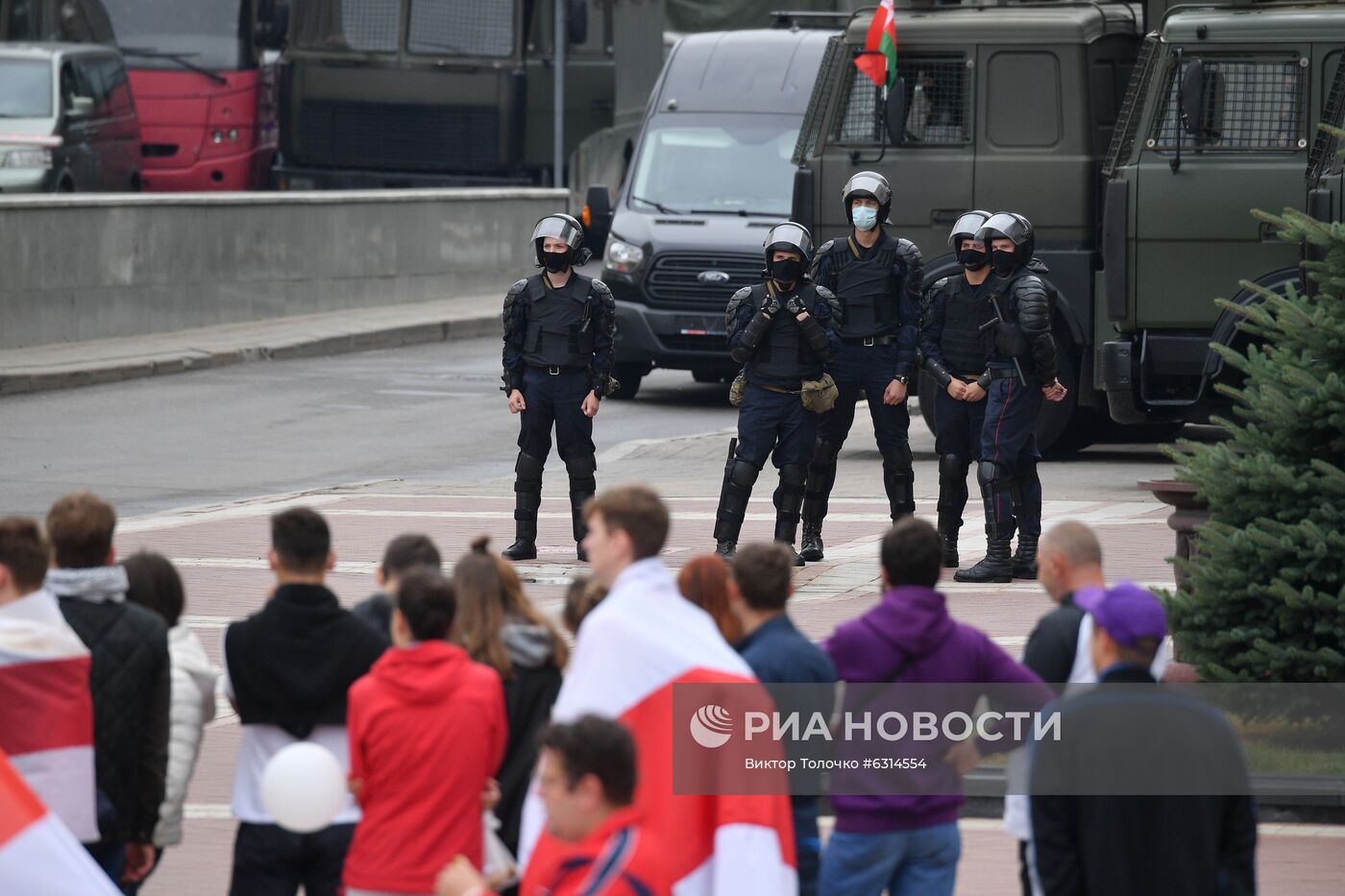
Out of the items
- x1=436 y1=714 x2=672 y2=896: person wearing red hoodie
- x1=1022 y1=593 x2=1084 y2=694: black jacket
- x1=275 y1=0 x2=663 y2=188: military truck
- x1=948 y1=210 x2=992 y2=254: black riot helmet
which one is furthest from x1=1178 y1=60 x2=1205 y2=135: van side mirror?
x1=275 y1=0 x2=663 y2=188: military truck

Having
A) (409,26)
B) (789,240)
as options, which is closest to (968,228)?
(789,240)

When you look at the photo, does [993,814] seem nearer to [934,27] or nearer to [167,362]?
[934,27]

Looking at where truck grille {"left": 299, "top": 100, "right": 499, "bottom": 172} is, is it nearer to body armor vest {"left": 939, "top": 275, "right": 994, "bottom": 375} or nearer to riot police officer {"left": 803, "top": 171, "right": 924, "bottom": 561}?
riot police officer {"left": 803, "top": 171, "right": 924, "bottom": 561}

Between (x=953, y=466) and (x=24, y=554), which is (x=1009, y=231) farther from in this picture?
(x=24, y=554)

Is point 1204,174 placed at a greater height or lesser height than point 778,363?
greater

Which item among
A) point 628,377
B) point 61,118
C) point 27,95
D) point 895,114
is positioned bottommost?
point 628,377

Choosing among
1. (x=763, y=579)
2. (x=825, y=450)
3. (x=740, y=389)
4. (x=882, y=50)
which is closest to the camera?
(x=763, y=579)

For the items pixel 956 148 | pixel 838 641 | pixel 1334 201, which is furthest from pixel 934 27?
pixel 838 641

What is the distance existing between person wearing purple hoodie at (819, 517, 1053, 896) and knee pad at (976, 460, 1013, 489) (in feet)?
22.4

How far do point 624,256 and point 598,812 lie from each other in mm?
17639

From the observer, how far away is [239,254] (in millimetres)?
26422

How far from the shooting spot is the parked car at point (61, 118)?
89.9 feet

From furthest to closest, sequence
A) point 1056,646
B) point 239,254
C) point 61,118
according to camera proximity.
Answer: point 61,118 → point 239,254 → point 1056,646

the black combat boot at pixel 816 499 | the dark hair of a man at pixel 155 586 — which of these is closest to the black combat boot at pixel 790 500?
the black combat boot at pixel 816 499
